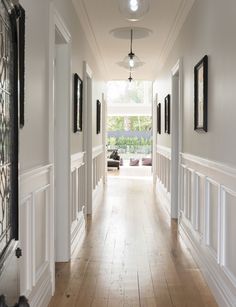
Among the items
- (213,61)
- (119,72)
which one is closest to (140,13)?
(213,61)

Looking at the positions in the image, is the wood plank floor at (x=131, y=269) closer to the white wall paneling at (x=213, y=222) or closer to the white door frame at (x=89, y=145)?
the white wall paneling at (x=213, y=222)

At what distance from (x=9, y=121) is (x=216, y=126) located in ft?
7.75

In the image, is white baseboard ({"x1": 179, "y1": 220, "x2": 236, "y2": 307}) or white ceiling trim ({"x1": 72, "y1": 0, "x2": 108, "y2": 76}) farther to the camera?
white ceiling trim ({"x1": 72, "y1": 0, "x2": 108, "y2": 76})

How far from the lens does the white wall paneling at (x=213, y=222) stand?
9.46 feet

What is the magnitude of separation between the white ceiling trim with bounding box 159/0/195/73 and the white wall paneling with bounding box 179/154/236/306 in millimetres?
1680

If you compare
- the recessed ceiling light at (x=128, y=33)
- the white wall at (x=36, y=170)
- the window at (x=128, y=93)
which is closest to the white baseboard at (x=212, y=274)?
the white wall at (x=36, y=170)

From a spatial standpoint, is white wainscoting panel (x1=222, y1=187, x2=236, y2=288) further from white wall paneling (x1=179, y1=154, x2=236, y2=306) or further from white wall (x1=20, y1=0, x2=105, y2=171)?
white wall (x1=20, y1=0, x2=105, y2=171)

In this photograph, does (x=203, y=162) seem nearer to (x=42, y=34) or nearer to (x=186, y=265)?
(x=186, y=265)

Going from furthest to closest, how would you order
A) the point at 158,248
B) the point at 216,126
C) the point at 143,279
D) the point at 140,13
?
1. the point at 158,248
2. the point at 140,13
3. the point at 143,279
4. the point at 216,126

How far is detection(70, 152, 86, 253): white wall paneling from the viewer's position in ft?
15.4

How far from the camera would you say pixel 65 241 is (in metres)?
4.09

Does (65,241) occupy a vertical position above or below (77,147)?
below

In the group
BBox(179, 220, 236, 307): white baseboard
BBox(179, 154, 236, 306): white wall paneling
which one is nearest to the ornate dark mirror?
BBox(179, 154, 236, 306): white wall paneling

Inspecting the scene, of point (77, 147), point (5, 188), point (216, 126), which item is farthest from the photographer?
point (77, 147)
